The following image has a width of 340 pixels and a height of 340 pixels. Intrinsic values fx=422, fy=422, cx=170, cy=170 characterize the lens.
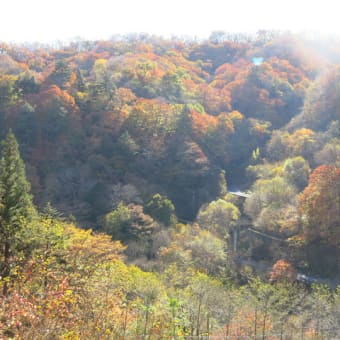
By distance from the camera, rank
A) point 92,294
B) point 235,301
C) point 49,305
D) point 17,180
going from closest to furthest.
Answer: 1. point 49,305
2. point 92,294
3. point 235,301
4. point 17,180

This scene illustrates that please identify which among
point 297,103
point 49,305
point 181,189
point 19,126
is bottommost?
point 181,189

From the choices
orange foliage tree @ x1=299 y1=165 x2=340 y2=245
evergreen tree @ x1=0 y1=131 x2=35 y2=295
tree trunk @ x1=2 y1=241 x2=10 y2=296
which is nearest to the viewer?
tree trunk @ x1=2 y1=241 x2=10 y2=296

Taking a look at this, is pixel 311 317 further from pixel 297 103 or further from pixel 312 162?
pixel 297 103

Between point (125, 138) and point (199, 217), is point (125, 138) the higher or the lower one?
the higher one

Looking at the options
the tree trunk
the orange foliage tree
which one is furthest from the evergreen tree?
the orange foliage tree

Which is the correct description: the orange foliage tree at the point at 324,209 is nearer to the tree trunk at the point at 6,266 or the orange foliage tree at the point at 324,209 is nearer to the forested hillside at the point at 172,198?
the forested hillside at the point at 172,198

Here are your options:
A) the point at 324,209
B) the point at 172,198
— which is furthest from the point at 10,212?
the point at 172,198

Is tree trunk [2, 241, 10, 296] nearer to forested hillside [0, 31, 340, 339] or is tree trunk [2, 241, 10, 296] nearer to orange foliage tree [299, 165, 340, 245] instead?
forested hillside [0, 31, 340, 339]

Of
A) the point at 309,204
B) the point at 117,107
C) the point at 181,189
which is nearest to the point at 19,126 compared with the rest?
the point at 117,107

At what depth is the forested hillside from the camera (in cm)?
1191

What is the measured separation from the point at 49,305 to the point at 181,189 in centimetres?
2458

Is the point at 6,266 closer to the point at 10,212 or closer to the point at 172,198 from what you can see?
the point at 10,212

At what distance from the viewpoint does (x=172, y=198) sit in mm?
29656

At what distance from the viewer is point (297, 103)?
41.1 metres
